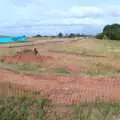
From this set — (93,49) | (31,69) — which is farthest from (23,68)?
(93,49)

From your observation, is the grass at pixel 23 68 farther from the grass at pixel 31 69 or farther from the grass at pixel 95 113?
the grass at pixel 95 113

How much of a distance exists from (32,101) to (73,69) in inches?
846

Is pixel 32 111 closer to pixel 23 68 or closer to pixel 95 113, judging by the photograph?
pixel 95 113

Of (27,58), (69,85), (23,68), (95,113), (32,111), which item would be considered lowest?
(27,58)

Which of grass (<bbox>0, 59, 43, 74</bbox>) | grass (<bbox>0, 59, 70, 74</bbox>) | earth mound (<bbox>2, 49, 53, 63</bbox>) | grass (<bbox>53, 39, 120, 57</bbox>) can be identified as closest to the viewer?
grass (<bbox>0, 59, 70, 74</bbox>)

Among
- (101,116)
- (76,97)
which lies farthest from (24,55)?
(101,116)

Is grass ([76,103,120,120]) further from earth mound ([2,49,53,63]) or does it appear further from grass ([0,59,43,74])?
earth mound ([2,49,53,63])

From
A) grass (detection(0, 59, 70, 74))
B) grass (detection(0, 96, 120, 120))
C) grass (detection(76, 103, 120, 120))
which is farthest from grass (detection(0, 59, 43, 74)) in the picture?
grass (detection(0, 96, 120, 120))

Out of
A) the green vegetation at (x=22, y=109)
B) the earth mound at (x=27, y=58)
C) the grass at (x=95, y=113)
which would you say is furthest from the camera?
the earth mound at (x=27, y=58)

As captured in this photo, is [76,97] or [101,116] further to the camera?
[76,97]

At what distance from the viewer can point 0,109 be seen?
25.1ft

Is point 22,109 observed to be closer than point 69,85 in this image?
Yes

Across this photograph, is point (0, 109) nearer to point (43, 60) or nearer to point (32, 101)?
point (32, 101)

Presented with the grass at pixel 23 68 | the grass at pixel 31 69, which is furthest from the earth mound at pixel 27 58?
the grass at pixel 31 69
